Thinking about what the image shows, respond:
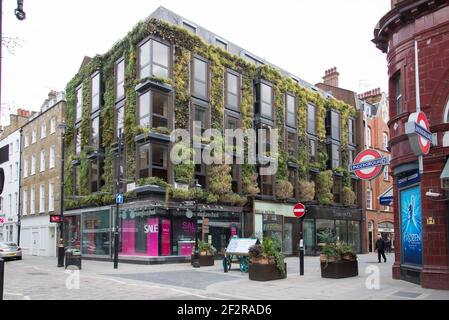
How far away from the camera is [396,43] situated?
51.6ft

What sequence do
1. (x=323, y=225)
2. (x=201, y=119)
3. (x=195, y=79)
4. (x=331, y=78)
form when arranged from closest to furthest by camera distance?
(x=195, y=79) → (x=201, y=119) → (x=323, y=225) → (x=331, y=78)

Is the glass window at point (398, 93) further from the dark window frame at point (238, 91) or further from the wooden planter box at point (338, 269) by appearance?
the dark window frame at point (238, 91)

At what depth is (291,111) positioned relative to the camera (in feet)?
121

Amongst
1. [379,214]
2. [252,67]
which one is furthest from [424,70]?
[379,214]

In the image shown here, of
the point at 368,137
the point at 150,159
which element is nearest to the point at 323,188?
the point at 368,137

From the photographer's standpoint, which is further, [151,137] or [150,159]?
[150,159]

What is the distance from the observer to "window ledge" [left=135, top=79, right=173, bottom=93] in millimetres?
26516

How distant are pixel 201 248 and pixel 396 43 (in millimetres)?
13413

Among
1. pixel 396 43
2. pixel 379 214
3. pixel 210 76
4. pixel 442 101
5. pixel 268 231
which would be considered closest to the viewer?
pixel 442 101

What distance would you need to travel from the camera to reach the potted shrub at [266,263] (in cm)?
1625

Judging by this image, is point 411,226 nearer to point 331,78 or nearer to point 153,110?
point 153,110

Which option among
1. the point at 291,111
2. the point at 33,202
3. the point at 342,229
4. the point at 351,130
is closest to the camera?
the point at 291,111

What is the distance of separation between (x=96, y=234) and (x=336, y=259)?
1837cm
